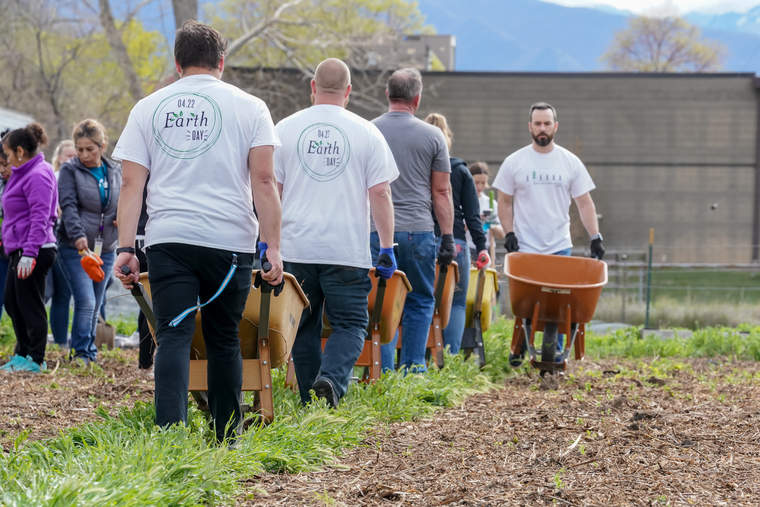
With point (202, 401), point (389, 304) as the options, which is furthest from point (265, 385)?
point (389, 304)

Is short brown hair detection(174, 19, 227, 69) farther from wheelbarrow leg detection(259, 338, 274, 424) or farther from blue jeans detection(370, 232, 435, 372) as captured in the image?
blue jeans detection(370, 232, 435, 372)

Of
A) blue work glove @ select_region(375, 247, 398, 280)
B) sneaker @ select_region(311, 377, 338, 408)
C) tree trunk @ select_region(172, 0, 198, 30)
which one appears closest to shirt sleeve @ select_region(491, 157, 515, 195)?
blue work glove @ select_region(375, 247, 398, 280)

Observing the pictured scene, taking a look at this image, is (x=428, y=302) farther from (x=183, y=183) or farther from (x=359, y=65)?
(x=359, y=65)

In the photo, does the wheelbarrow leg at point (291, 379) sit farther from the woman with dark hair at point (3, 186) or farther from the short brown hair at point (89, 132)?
the woman with dark hair at point (3, 186)

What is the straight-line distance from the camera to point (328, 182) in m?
5.47

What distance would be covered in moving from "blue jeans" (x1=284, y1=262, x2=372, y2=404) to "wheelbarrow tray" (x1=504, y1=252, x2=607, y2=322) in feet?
7.31

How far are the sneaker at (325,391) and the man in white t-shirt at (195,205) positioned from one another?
83 cm

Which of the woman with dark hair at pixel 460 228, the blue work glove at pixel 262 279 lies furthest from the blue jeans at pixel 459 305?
the blue work glove at pixel 262 279

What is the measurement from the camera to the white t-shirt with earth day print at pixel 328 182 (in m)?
5.42

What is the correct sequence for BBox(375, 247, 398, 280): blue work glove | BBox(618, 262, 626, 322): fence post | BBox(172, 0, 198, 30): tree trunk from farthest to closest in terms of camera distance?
BBox(172, 0, 198, 30): tree trunk
BBox(618, 262, 626, 322): fence post
BBox(375, 247, 398, 280): blue work glove

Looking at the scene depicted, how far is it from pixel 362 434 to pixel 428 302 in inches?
81.7

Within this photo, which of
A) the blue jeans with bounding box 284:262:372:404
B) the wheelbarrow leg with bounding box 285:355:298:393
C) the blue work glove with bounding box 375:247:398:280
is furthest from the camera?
the wheelbarrow leg with bounding box 285:355:298:393

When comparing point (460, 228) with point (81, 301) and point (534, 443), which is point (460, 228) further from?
point (534, 443)

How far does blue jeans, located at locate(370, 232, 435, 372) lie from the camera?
6.79 metres
